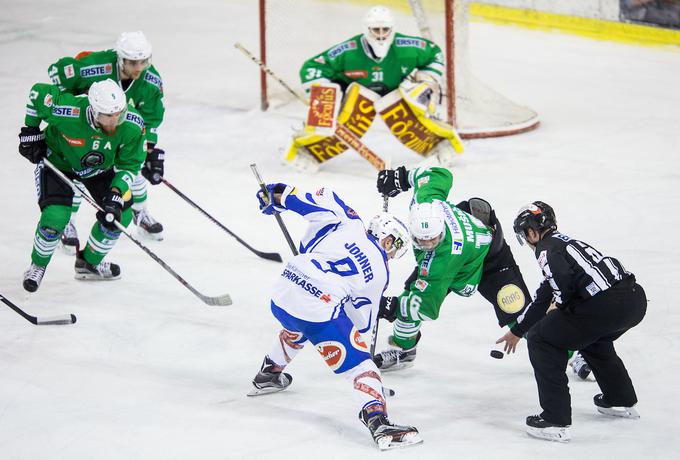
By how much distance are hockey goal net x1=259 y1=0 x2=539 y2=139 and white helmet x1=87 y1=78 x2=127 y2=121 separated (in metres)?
3.10

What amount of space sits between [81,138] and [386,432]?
2.25 m

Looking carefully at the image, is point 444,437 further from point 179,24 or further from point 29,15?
point 29,15

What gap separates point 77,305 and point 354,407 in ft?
5.46

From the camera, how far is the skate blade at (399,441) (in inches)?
152

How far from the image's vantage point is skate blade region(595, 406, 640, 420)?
166 inches

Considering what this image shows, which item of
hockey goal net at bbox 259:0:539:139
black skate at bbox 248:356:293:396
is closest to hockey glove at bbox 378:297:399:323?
black skate at bbox 248:356:293:396

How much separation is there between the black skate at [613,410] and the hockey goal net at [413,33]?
12.3 ft

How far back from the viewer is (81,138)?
205 inches

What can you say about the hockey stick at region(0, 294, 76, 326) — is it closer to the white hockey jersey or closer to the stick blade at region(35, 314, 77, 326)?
the stick blade at region(35, 314, 77, 326)

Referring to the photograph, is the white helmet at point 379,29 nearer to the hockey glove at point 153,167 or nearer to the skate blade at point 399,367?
the hockey glove at point 153,167

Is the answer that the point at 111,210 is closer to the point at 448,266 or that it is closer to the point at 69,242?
the point at 69,242

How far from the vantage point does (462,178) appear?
708cm

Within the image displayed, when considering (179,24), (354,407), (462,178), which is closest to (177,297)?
(354,407)

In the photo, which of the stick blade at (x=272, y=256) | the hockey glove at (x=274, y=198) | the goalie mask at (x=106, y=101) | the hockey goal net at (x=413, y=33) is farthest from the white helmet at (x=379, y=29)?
the hockey glove at (x=274, y=198)
